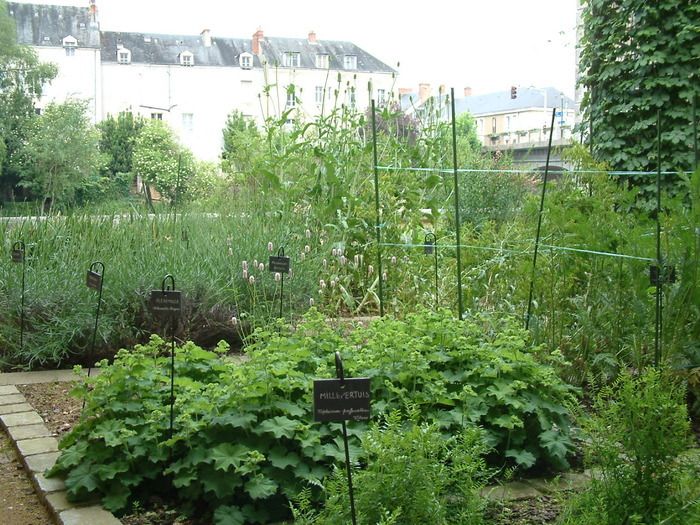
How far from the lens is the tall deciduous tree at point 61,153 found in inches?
1004

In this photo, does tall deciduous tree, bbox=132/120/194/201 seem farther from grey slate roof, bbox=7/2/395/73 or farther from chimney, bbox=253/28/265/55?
chimney, bbox=253/28/265/55

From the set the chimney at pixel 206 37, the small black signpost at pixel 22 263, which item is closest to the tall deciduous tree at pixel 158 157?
the chimney at pixel 206 37

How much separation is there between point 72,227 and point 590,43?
155 inches

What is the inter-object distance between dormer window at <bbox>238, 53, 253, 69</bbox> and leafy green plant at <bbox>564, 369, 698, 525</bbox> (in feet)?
114

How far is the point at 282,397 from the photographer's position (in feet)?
8.30

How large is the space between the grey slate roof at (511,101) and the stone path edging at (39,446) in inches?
1500

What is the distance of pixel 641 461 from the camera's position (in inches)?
73.3

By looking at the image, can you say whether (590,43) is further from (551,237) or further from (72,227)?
(72,227)

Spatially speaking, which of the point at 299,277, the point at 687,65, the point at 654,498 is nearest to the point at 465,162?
the point at 687,65

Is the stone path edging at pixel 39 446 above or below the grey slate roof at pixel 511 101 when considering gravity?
below

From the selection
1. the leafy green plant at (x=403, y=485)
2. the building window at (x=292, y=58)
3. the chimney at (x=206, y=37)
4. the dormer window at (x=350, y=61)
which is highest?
the chimney at (x=206, y=37)

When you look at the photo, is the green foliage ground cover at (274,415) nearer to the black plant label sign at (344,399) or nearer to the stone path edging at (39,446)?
the stone path edging at (39,446)

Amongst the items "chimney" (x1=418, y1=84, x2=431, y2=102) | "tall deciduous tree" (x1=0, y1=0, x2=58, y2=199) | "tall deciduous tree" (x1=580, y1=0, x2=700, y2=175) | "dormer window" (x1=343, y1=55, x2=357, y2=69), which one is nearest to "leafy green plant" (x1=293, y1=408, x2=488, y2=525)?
"tall deciduous tree" (x1=580, y1=0, x2=700, y2=175)

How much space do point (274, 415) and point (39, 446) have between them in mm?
1073
